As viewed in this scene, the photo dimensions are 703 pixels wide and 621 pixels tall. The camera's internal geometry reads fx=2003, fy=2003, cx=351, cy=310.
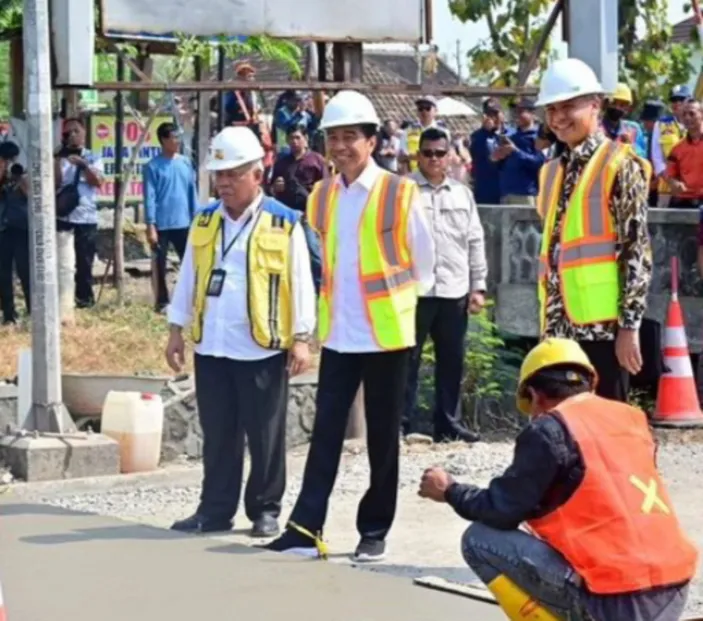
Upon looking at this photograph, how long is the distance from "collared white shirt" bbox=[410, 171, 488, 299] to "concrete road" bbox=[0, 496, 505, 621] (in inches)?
144

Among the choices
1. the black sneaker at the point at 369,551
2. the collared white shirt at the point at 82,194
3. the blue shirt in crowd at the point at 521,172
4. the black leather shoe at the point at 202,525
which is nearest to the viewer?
the black sneaker at the point at 369,551

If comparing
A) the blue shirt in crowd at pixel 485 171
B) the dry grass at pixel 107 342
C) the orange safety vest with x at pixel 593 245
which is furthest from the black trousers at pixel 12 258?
the orange safety vest with x at pixel 593 245

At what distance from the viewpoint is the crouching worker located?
5730 millimetres

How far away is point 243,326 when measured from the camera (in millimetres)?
8797

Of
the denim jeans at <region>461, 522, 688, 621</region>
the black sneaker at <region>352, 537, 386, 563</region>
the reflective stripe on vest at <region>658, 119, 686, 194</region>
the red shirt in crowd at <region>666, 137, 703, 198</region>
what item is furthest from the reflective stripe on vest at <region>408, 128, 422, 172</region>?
the denim jeans at <region>461, 522, 688, 621</region>

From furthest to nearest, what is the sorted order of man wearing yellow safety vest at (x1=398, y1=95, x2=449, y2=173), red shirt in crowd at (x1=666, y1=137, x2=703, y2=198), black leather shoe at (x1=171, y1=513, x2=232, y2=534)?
man wearing yellow safety vest at (x1=398, y1=95, x2=449, y2=173) < red shirt in crowd at (x1=666, y1=137, x2=703, y2=198) < black leather shoe at (x1=171, y1=513, x2=232, y2=534)

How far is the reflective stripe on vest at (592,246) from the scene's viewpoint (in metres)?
7.73

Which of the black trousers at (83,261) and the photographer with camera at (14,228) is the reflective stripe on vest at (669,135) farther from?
the photographer with camera at (14,228)

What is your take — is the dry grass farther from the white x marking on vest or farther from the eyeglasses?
the white x marking on vest

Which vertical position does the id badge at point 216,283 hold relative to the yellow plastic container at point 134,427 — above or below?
above

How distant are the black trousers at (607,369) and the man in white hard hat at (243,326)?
1504mm

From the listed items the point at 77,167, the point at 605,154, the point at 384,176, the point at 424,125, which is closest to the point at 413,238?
the point at 384,176

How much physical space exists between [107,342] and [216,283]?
5.88 meters

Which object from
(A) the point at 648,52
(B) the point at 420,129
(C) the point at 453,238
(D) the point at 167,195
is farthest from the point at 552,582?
(A) the point at 648,52
